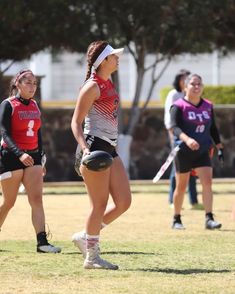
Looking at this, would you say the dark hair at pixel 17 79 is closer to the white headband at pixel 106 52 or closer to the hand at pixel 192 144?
the white headband at pixel 106 52

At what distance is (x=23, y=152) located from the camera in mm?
10586

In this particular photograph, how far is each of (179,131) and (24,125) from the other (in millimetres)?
2999

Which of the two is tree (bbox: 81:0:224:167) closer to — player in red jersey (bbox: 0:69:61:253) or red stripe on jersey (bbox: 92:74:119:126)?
player in red jersey (bbox: 0:69:61:253)

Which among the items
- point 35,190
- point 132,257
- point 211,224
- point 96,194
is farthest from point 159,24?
point 96,194

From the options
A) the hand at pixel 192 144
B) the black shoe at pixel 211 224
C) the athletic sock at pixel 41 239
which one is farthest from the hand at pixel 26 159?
the black shoe at pixel 211 224

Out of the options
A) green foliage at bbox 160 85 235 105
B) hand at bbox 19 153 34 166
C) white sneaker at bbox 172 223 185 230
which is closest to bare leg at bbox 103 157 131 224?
hand at bbox 19 153 34 166

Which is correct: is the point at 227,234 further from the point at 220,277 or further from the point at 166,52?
the point at 166,52

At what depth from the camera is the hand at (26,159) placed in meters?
10.4

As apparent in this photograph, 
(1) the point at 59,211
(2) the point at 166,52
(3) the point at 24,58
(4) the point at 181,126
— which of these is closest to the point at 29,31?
(3) the point at 24,58

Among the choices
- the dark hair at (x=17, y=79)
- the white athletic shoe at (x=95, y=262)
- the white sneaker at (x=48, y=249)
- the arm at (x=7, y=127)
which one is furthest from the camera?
the dark hair at (x=17, y=79)

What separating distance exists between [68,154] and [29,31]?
4.55 m

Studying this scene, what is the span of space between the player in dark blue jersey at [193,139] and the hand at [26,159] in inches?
128

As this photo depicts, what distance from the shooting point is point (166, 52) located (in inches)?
976

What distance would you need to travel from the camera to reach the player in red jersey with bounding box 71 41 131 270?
9312 millimetres
